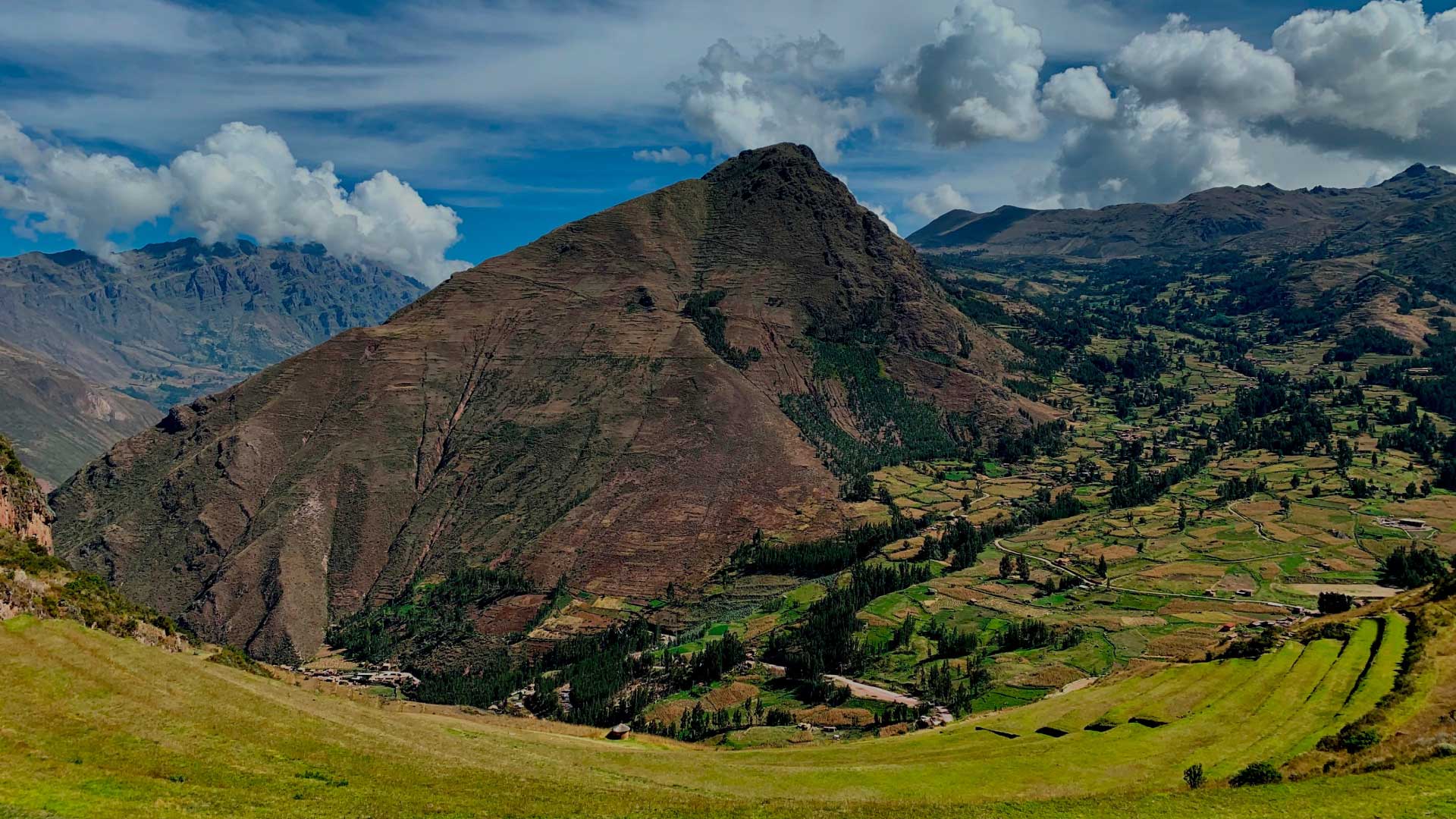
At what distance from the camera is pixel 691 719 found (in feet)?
427

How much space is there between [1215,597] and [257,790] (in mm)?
167869

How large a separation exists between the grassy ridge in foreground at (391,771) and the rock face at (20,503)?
1435 inches

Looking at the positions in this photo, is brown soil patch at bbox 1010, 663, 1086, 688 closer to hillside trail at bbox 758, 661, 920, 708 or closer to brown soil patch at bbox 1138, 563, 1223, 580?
hillside trail at bbox 758, 661, 920, 708

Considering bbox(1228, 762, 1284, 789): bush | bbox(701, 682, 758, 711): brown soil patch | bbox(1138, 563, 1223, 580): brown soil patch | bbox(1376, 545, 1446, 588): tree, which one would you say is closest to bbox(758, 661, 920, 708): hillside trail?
bbox(701, 682, 758, 711): brown soil patch

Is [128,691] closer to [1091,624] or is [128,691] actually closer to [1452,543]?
[1091,624]

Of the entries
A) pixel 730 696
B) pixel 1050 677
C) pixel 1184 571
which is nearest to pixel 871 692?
pixel 730 696

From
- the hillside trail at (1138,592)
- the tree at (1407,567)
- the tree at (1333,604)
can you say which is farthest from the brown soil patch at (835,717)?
the tree at (1407,567)

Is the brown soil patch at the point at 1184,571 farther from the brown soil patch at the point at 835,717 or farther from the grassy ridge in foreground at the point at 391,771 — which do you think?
the grassy ridge in foreground at the point at 391,771

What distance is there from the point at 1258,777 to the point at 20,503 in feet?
352

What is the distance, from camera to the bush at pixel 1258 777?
44.4 meters

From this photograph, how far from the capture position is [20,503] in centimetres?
7888

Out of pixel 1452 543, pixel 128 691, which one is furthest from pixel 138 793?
pixel 1452 543

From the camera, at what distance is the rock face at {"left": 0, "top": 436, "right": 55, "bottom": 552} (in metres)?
75.4

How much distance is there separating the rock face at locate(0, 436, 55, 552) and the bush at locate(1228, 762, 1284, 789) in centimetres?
9889
